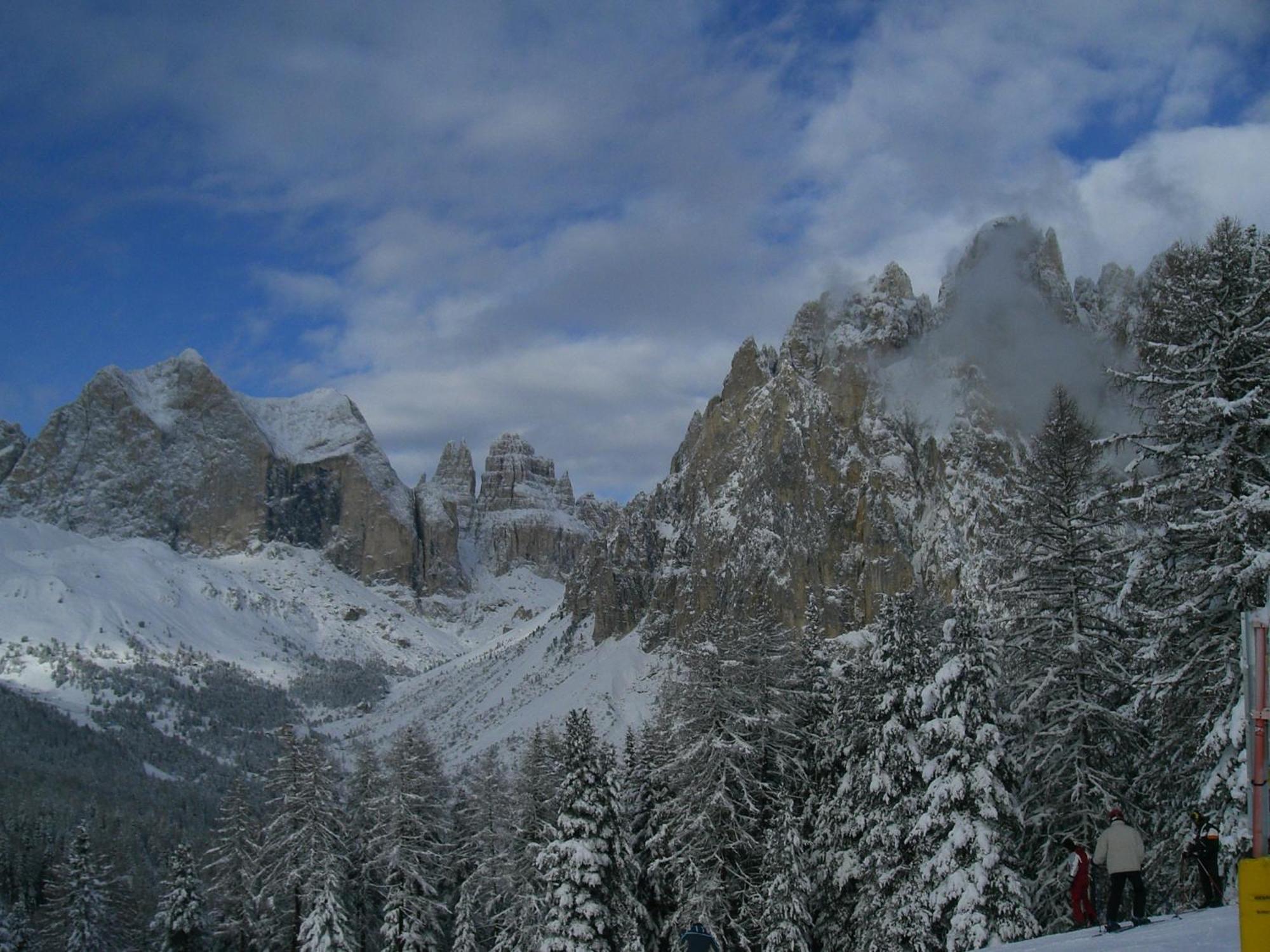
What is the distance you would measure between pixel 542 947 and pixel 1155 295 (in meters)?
25.4

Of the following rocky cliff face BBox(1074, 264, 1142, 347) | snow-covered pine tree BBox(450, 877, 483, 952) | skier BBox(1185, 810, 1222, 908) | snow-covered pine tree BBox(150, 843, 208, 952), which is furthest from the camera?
Answer: rocky cliff face BBox(1074, 264, 1142, 347)

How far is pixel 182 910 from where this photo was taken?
160 ft

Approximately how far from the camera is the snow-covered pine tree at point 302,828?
39.8m

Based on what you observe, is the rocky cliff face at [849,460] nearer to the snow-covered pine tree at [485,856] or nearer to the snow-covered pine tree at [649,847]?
the snow-covered pine tree at [485,856]

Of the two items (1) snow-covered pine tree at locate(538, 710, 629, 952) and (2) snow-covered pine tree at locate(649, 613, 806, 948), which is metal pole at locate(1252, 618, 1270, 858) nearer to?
(2) snow-covered pine tree at locate(649, 613, 806, 948)

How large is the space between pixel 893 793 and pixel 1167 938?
14.4 m

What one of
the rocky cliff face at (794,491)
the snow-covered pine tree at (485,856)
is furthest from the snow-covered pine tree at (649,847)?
the rocky cliff face at (794,491)

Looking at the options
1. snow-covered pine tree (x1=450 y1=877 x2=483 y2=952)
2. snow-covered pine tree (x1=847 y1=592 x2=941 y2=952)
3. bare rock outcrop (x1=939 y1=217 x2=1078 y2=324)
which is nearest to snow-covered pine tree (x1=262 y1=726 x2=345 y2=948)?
snow-covered pine tree (x1=450 y1=877 x2=483 y2=952)

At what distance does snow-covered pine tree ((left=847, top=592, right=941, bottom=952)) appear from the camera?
81.7 feet

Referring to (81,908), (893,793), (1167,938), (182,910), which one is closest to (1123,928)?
(1167,938)

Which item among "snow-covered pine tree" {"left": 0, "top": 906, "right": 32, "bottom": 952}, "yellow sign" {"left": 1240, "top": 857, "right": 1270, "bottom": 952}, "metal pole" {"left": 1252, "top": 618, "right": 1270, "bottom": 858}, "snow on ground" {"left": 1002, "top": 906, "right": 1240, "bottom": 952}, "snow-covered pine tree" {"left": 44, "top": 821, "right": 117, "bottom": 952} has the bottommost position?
"snow-covered pine tree" {"left": 0, "top": 906, "right": 32, "bottom": 952}

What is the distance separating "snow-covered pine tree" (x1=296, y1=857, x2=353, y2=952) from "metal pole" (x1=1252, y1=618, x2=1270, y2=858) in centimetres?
3784

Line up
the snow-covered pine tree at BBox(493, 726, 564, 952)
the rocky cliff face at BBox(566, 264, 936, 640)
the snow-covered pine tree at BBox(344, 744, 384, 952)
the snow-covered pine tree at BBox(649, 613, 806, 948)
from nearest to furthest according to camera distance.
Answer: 1. the snow-covered pine tree at BBox(649, 613, 806, 948)
2. the snow-covered pine tree at BBox(493, 726, 564, 952)
3. the snow-covered pine tree at BBox(344, 744, 384, 952)
4. the rocky cliff face at BBox(566, 264, 936, 640)

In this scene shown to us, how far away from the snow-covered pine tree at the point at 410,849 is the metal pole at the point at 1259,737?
1418 inches
